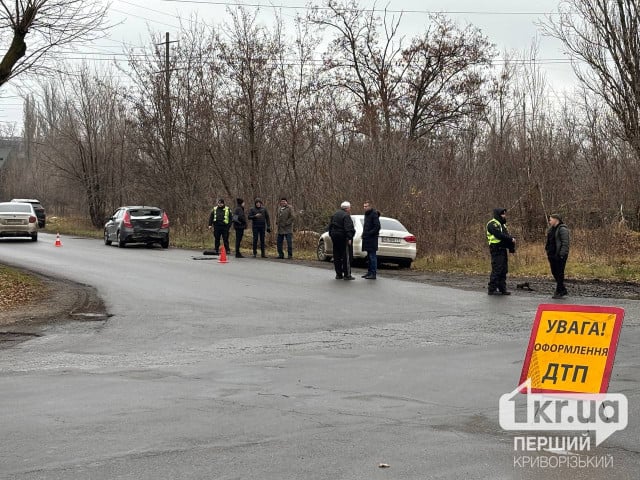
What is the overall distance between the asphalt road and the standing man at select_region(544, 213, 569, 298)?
0.78 metres

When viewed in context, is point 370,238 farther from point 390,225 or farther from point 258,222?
point 258,222

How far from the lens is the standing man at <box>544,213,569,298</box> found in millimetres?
16297

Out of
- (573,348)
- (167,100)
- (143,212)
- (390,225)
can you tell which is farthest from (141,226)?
(573,348)

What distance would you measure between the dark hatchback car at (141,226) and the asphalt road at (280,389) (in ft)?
52.4

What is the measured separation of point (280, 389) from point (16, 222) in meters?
30.1

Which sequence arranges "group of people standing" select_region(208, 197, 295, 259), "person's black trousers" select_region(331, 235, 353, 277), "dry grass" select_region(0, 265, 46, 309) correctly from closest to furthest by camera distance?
"dry grass" select_region(0, 265, 46, 309), "person's black trousers" select_region(331, 235, 353, 277), "group of people standing" select_region(208, 197, 295, 259)

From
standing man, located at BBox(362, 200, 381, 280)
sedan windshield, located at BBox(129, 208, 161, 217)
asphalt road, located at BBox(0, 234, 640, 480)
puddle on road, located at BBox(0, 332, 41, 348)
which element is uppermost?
sedan windshield, located at BBox(129, 208, 161, 217)

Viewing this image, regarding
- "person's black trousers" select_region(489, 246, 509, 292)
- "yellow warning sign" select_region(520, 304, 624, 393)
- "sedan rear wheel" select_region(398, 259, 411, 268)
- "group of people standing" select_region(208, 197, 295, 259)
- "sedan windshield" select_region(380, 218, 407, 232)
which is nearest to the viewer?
"yellow warning sign" select_region(520, 304, 624, 393)

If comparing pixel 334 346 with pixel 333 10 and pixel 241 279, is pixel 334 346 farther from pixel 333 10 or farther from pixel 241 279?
pixel 333 10

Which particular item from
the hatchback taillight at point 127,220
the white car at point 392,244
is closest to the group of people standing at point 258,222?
the white car at point 392,244

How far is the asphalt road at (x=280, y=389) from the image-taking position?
18.0 feet

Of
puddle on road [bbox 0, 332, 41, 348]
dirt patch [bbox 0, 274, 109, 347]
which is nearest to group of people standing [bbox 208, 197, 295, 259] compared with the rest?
dirt patch [bbox 0, 274, 109, 347]

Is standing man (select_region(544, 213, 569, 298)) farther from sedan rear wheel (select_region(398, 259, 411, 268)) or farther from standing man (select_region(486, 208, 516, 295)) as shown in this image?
sedan rear wheel (select_region(398, 259, 411, 268))

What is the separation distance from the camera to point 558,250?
646 inches
